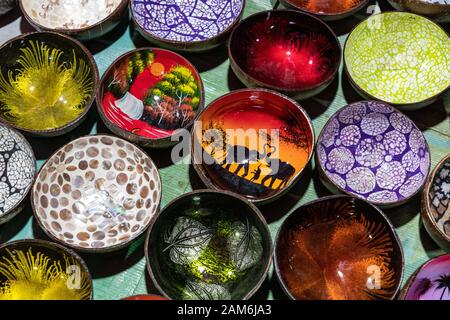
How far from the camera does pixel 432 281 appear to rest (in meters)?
2.11

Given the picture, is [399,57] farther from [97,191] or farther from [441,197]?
[97,191]

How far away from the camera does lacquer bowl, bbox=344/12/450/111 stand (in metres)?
2.57

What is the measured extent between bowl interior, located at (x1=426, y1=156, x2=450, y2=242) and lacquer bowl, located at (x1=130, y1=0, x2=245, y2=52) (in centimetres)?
113

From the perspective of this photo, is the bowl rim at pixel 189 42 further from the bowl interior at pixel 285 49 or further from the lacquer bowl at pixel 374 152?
the lacquer bowl at pixel 374 152

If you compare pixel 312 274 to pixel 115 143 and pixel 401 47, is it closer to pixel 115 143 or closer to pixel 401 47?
pixel 115 143

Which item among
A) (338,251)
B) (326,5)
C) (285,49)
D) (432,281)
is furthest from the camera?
(326,5)

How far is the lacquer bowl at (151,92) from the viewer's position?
246 cm

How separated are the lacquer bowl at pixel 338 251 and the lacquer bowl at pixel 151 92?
0.67 m

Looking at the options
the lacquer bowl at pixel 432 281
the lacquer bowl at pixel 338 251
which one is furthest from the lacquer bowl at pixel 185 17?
the lacquer bowl at pixel 432 281

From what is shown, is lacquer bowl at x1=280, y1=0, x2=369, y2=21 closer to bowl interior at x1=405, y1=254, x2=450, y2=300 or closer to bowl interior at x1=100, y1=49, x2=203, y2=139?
bowl interior at x1=100, y1=49, x2=203, y2=139

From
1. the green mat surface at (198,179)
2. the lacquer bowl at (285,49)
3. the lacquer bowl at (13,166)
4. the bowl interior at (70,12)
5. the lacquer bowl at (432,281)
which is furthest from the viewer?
the bowl interior at (70,12)

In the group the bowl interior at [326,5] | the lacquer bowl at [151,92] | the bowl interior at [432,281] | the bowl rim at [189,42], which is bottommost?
the bowl interior at [432,281]

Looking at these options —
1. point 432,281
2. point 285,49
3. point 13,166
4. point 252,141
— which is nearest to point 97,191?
point 13,166

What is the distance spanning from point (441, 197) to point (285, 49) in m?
0.98
